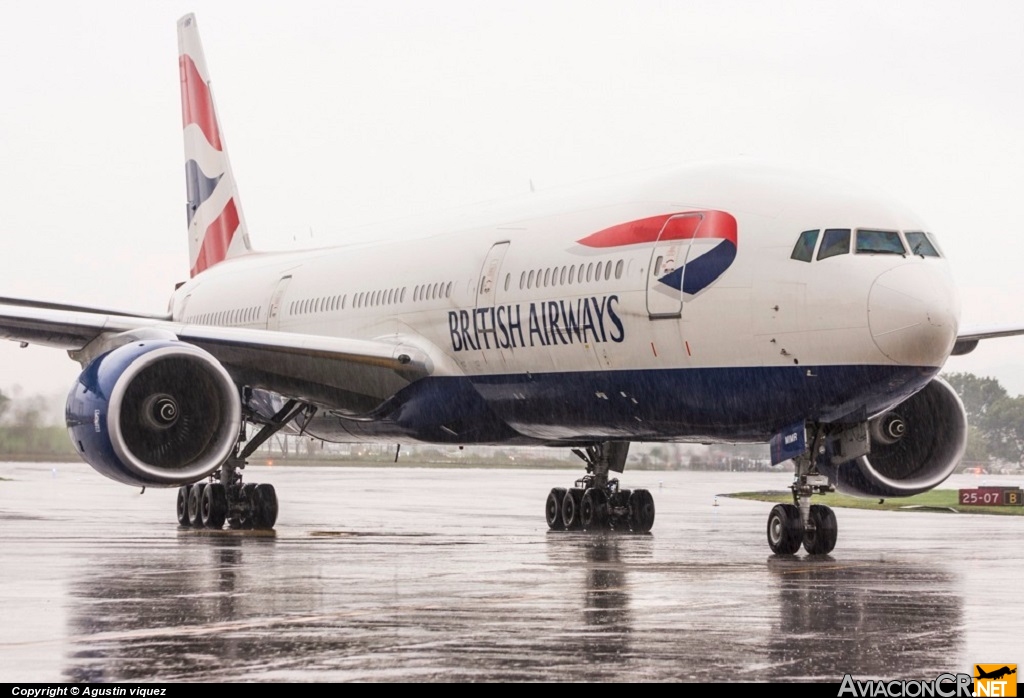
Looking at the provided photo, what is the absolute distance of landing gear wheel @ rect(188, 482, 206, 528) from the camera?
2084 cm

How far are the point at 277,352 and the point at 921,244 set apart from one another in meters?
7.47

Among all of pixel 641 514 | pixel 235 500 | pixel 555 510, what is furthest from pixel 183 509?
pixel 641 514

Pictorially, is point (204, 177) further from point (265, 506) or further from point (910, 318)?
point (910, 318)

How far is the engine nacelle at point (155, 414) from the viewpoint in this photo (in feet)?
50.1

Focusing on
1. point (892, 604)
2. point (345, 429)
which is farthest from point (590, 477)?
point (892, 604)

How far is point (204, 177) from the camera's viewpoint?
2670cm

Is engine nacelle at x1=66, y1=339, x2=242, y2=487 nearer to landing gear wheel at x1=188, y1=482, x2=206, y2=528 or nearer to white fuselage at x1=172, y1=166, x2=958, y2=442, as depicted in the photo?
white fuselage at x1=172, y1=166, x2=958, y2=442

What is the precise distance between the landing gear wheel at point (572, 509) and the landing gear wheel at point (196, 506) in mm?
4738

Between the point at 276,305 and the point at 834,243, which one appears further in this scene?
the point at 276,305

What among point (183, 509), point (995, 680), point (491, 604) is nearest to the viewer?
point (995, 680)

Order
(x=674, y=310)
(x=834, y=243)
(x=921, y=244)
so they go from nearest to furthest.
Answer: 1. (x=834, y=243)
2. (x=921, y=244)
3. (x=674, y=310)

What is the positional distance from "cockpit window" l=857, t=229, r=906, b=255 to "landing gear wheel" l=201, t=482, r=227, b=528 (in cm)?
991

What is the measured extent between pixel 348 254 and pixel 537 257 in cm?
514

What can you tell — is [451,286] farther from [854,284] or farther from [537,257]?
[854,284]
